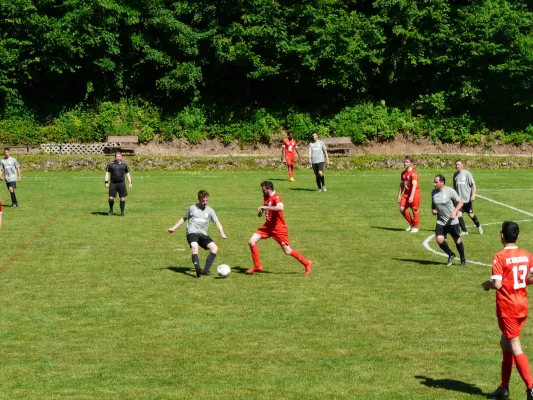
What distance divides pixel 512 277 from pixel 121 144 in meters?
48.6

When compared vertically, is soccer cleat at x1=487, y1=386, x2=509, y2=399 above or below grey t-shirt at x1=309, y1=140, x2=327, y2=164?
below

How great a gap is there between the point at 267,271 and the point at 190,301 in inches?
143

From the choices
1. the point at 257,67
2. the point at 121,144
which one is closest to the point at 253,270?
the point at 121,144

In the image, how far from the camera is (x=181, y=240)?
2534 centimetres

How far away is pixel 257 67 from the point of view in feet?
200

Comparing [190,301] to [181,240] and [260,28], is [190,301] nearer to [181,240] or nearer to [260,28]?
[181,240]

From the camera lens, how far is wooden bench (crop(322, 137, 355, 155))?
57.6 meters

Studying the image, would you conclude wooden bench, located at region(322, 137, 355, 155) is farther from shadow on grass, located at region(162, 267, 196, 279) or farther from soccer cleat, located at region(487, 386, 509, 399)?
soccer cleat, located at region(487, 386, 509, 399)

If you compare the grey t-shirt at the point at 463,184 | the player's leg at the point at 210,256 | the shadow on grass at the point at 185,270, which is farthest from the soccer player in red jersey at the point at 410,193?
the player's leg at the point at 210,256

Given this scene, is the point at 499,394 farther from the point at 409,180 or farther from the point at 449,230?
the point at 409,180

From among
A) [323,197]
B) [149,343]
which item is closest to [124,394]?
[149,343]

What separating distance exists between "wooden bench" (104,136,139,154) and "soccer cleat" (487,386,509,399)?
46997 millimetres

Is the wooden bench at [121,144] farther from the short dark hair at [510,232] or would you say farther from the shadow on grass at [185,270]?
the short dark hair at [510,232]

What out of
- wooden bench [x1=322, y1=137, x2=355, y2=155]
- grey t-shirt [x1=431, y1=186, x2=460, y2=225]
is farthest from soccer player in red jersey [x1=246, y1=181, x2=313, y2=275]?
wooden bench [x1=322, y1=137, x2=355, y2=155]
